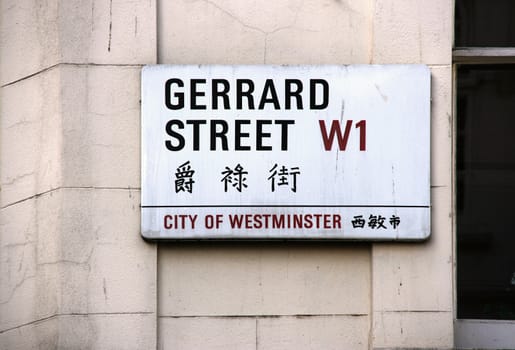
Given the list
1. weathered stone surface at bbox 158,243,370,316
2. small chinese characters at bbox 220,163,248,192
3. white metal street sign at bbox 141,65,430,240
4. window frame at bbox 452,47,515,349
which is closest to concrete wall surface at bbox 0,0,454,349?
weathered stone surface at bbox 158,243,370,316

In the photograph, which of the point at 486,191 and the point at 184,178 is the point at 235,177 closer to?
the point at 184,178

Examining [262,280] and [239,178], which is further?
[262,280]

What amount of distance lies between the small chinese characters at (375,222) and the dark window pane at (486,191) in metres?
0.66

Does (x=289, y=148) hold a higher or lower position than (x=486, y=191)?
higher

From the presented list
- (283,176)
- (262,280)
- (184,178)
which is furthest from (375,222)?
(184,178)

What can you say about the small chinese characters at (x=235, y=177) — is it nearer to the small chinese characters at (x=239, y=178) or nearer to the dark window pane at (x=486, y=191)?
the small chinese characters at (x=239, y=178)

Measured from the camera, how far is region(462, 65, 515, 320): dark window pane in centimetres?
797

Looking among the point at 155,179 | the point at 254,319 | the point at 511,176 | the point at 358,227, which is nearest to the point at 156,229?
the point at 155,179

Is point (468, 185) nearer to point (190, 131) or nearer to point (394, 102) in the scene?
point (394, 102)

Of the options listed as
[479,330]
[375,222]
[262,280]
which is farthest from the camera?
[479,330]

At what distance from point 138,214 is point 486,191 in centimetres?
289

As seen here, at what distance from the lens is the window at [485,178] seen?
7953 mm

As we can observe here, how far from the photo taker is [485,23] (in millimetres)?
7969

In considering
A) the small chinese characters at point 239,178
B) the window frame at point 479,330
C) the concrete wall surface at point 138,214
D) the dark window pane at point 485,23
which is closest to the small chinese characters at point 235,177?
the small chinese characters at point 239,178
